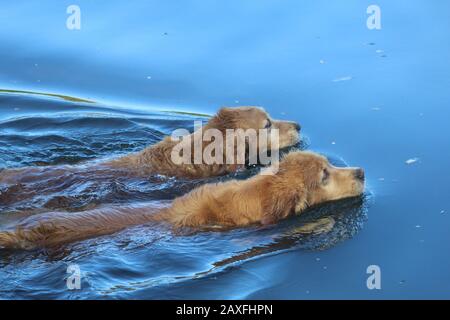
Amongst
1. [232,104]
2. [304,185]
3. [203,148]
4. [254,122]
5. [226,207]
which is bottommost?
[226,207]

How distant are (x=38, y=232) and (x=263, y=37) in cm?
600

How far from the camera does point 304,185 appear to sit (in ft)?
31.3

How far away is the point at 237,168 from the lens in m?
→ 11.1

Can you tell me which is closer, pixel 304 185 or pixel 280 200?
pixel 280 200

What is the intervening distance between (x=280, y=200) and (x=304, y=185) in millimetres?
383

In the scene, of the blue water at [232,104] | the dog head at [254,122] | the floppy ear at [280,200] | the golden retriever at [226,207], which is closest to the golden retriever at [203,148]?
the dog head at [254,122]

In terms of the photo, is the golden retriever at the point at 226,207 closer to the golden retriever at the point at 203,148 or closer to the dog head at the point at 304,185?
the dog head at the point at 304,185

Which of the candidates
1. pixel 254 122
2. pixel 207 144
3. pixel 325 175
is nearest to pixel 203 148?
pixel 207 144

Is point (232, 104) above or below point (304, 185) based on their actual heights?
above

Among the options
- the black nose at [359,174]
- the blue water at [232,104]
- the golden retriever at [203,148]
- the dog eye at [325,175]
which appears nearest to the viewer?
the blue water at [232,104]

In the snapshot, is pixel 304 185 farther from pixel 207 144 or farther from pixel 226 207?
pixel 207 144

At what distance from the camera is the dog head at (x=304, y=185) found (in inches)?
367

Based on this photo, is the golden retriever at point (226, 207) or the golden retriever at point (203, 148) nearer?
the golden retriever at point (226, 207)
